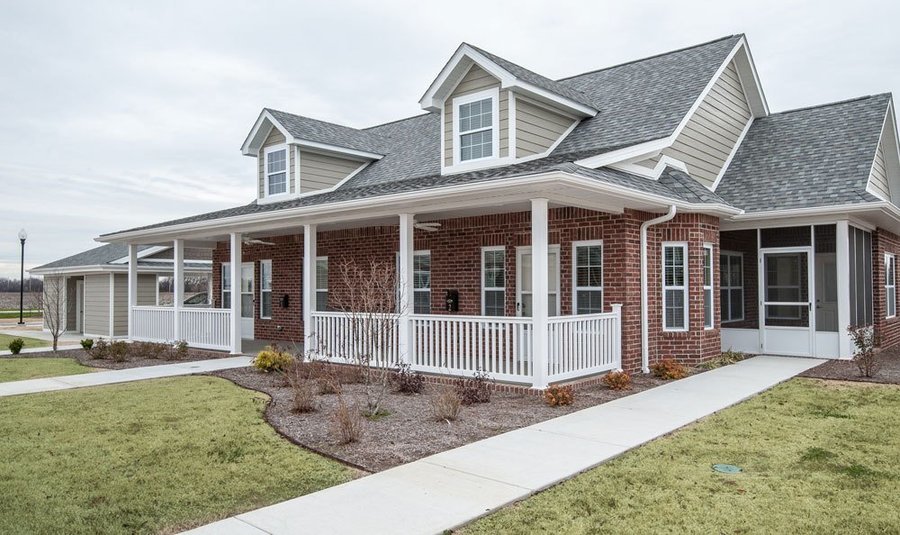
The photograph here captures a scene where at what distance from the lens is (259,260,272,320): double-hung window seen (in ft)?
60.0

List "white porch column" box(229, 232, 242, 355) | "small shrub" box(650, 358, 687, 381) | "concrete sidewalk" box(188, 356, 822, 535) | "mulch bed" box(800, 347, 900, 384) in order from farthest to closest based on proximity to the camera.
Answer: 1. "white porch column" box(229, 232, 242, 355)
2. "small shrub" box(650, 358, 687, 381)
3. "mulch bed" box(800, 347, 900, 384)
4. "concrete sidewalk" box(188, 356, 822, 535)

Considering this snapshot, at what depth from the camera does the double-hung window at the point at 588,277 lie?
11.4 m

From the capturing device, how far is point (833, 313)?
41.4 ft

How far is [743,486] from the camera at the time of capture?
5098mm

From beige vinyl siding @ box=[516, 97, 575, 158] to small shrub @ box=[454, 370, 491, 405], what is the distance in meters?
4.68

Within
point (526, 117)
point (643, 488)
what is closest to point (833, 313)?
point (526, 117)

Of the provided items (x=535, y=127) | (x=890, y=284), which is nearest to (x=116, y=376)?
(x=535, y=127)

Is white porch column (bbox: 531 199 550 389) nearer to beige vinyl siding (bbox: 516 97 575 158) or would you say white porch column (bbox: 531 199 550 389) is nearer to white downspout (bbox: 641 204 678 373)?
white downspout (bbox: 641 204 678 373)

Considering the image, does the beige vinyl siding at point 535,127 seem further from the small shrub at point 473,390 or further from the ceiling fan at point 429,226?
the small shrub at point 473,390

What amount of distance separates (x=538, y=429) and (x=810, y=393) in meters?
4.69

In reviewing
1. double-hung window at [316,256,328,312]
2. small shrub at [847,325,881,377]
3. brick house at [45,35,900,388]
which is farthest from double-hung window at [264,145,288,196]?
small shrub at [847,325,881,377]

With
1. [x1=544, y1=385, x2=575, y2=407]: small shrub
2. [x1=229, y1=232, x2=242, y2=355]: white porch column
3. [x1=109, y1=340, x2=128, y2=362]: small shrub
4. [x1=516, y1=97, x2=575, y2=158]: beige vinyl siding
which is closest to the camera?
[x1=544, y1=385, x2=575, y2=407]: small shrub

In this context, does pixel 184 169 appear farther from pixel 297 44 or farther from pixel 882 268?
pixel 882 268

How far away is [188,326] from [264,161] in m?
4.94
